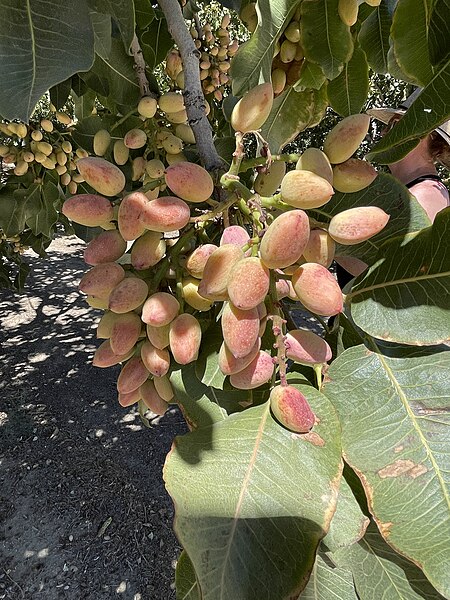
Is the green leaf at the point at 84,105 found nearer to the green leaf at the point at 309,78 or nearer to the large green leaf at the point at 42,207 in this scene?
the large green leaf at the point at 42,207

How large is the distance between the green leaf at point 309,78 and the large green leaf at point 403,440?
409 mm

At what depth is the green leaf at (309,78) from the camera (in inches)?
31.0

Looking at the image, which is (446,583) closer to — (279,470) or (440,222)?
(279,470)

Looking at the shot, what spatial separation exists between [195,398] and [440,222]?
1.25 feet

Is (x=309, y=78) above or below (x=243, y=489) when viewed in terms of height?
above

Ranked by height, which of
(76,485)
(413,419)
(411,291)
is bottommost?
(76,485)

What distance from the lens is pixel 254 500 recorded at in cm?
55

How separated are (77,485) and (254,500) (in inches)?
97.4

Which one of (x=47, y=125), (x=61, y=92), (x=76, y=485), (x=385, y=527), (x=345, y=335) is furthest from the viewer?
(x=76, y=485)

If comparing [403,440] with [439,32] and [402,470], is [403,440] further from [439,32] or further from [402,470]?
[439,32]

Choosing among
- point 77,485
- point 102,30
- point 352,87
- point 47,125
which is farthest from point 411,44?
point 77,485

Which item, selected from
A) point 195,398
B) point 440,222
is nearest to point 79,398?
point 195,398

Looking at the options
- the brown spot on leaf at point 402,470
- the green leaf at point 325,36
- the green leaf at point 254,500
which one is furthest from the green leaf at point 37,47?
the brown spot on leaf at point 402,470

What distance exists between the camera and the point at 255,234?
0.60 metres
